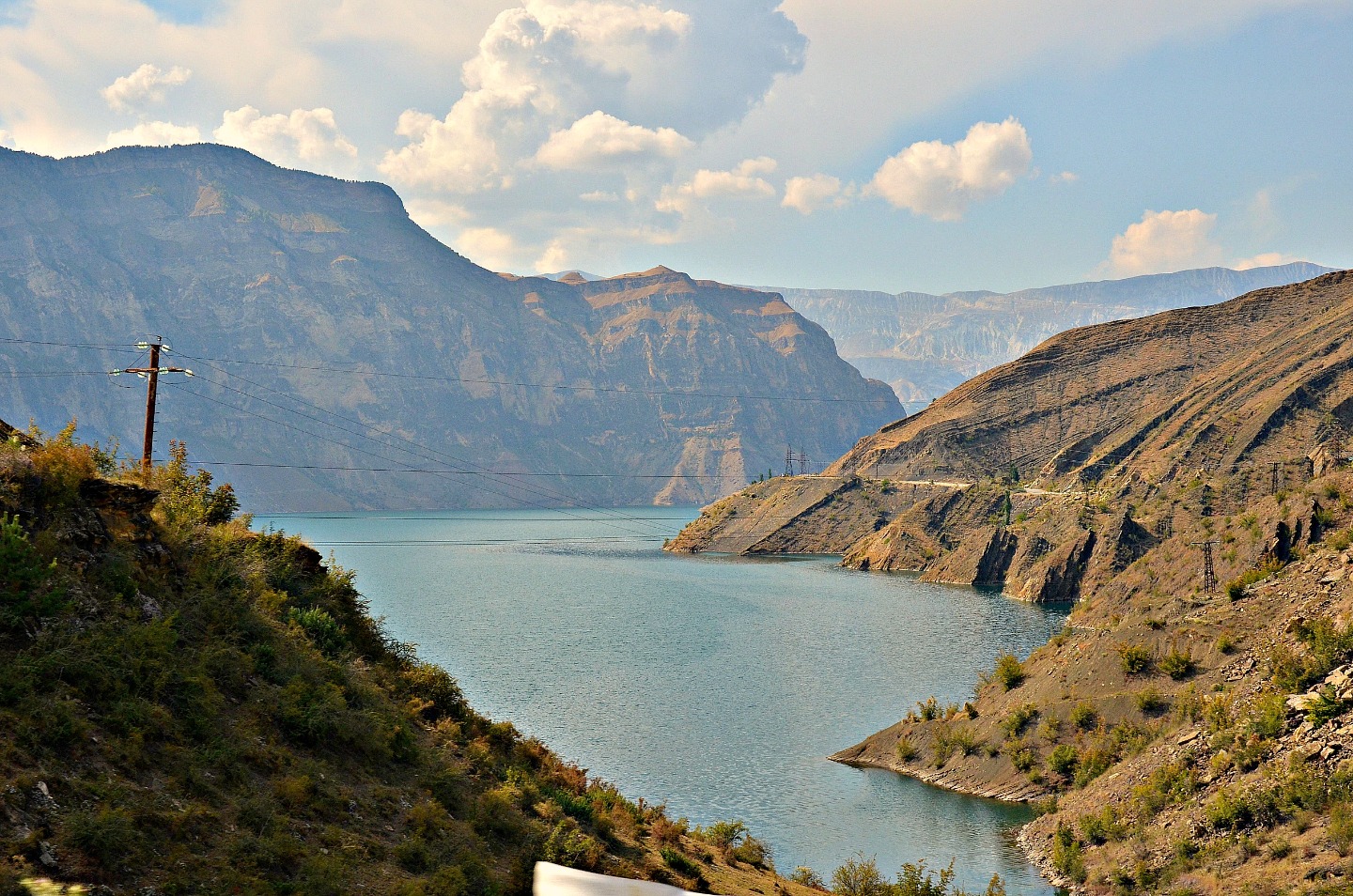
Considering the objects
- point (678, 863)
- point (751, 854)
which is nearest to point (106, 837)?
point (678, 863)

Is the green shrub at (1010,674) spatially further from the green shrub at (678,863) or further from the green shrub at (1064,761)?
the green shrub at (678,863)

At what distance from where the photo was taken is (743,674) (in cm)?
5797

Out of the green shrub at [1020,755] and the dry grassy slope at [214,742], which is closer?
the dry grassy slope at [214,742]

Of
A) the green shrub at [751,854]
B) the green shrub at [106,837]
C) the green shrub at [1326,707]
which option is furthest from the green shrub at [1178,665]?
the green shrub at [106,837]

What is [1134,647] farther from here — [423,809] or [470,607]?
[470,607]

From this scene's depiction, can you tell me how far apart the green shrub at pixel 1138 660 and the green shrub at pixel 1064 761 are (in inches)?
137

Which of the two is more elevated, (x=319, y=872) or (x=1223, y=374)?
(x=1223, y=374)

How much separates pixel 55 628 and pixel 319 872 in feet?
17.9

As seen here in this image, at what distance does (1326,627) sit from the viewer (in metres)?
27.2

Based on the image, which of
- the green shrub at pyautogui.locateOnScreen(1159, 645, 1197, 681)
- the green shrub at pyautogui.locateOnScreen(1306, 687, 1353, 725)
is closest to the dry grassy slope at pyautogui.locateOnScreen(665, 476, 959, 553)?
the green shrub at pyautogui.locateOnScreen(1159, 645, 1197, 681)

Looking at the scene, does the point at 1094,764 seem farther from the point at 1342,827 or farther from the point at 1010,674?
the point at 1342,827

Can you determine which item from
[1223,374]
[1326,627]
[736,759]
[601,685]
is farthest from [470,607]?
[1223,374]

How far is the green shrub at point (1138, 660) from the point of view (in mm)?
33875

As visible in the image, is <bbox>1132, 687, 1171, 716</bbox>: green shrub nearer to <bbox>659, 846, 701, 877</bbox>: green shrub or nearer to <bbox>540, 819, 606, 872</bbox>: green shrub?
<bbox>659, 846, 701, 877</bbox>: green shrub
